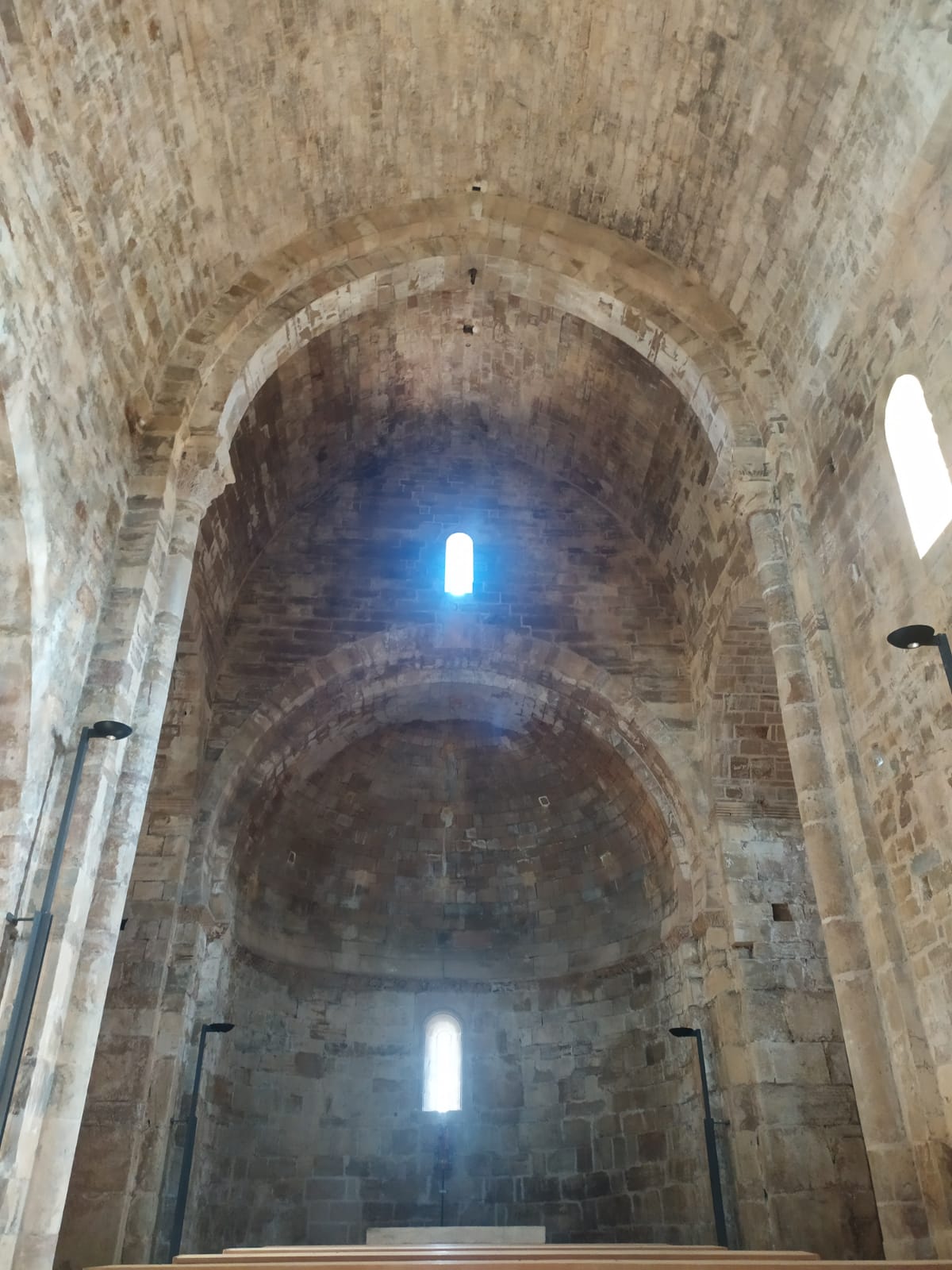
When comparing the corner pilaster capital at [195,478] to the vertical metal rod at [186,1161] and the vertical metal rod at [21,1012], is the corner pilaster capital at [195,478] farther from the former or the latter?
the vertical metal rod at [186,1161]

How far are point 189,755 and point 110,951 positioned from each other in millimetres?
5107

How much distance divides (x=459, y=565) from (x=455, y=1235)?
8.62m

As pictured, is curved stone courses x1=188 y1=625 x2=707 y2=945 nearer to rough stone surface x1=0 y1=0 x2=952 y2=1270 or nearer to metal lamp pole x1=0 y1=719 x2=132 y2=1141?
rough stone surface x1=0 y1=0 x2=952 y2=1270

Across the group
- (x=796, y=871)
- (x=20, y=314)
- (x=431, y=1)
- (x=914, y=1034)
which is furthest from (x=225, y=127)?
(x=796, y=871)

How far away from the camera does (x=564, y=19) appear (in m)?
9.23

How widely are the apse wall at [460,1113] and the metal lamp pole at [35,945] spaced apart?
6.01 m

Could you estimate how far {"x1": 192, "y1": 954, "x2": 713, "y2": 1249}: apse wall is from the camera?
39.3ft

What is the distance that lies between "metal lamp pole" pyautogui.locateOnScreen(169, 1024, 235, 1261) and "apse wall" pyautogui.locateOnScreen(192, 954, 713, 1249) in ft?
1.96

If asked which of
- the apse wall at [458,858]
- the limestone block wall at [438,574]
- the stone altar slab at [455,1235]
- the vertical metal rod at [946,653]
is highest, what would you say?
the limestone block wall at [438,574]

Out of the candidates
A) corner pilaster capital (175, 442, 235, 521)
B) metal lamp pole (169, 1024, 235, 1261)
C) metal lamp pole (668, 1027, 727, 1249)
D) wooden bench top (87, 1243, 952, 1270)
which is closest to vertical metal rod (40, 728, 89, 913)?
wooden bench top (87, 1243, 952, 1270)

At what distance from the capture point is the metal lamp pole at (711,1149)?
10.3 m

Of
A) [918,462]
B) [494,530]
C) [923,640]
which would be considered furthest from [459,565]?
[923,640]

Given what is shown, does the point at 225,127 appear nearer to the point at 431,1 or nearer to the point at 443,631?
the point at 431,1

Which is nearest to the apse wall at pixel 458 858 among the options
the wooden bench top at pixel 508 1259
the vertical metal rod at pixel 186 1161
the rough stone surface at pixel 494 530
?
the rough stone surface at pixel 494 530
